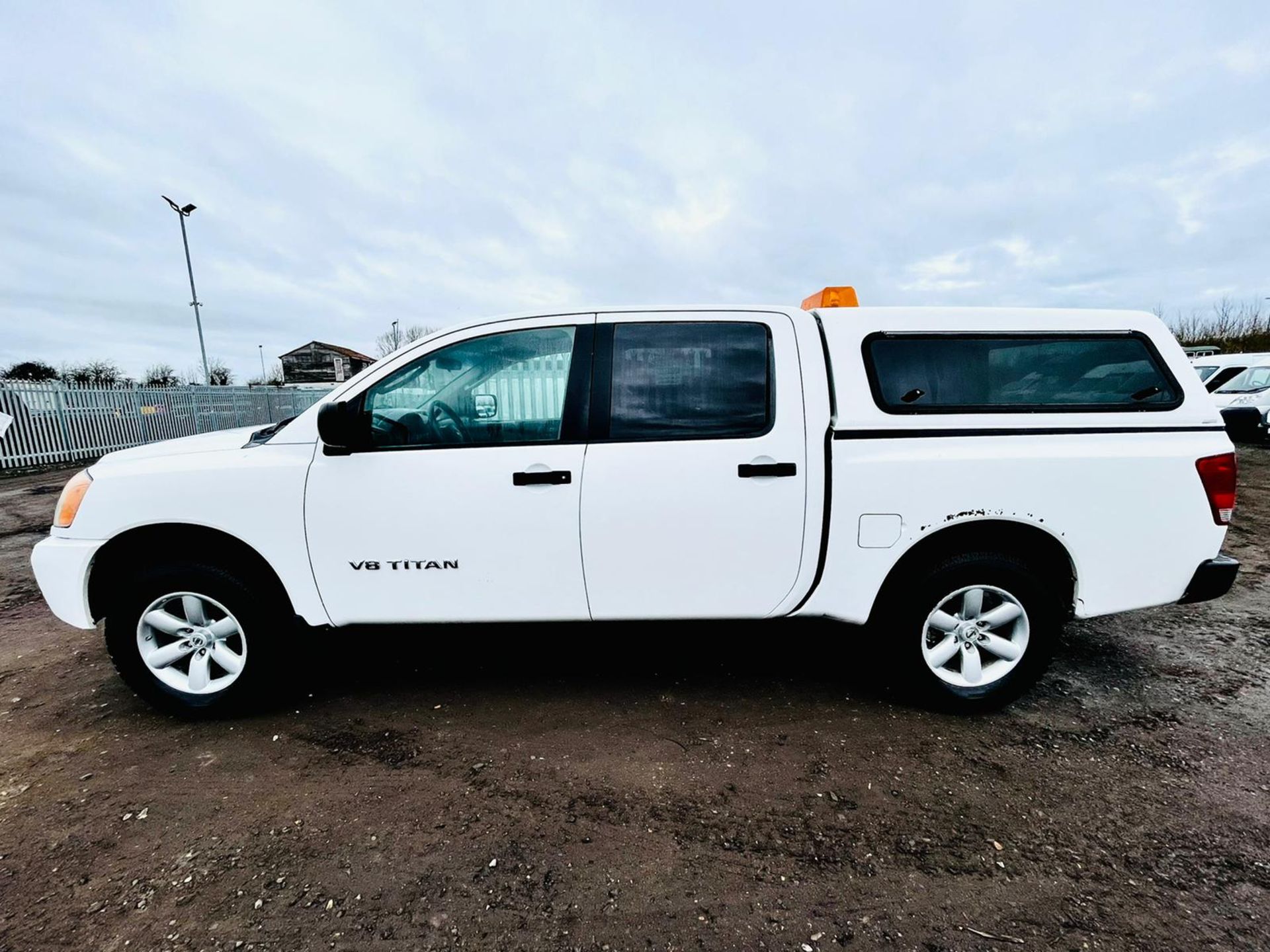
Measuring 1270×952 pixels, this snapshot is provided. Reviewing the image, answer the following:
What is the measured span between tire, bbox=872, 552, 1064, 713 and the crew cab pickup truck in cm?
1

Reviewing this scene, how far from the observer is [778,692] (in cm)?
315

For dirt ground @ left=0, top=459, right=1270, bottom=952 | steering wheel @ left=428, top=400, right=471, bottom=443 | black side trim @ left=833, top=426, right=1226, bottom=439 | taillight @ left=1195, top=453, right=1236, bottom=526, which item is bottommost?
dirt ground @ left=0, top=459, right=1270, bottom=952

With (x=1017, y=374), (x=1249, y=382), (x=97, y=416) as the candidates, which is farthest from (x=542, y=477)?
(x=1249, y=382)

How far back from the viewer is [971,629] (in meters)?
2.86

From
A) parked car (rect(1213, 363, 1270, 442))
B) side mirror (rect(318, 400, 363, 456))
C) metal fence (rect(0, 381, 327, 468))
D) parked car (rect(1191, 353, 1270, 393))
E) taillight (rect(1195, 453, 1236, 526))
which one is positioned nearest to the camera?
side mirror (rect(318, 400, 363, 456))

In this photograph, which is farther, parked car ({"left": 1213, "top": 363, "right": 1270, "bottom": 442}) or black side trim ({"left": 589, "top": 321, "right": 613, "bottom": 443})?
parked car ({"left": 1213, "top": 363, "right": 1270, "bottom": 442})

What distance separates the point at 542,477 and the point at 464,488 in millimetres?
355

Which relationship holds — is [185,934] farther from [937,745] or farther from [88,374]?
[88,374]

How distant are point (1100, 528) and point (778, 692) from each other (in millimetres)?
1703

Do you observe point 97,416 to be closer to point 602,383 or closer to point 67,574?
point 67,574

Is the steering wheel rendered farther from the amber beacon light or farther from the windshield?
the windshield

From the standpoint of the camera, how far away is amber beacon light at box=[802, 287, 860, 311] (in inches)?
122

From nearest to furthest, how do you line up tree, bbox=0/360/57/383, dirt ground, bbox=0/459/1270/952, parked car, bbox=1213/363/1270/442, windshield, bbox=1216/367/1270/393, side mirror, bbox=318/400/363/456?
dirt ground, bbox=0/459/1270/952
side mirror, bbox=318/400/363/456
parked car, bbox=1213/363/1270/442
windshield, bbox=1216/367/1270/393
tree, bbox=0/360/57/383

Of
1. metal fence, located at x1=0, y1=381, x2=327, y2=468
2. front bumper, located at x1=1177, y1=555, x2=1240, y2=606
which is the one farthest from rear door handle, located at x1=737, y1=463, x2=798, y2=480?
metal fence, located at x1=0, y1=381, x2=327, y2=468
